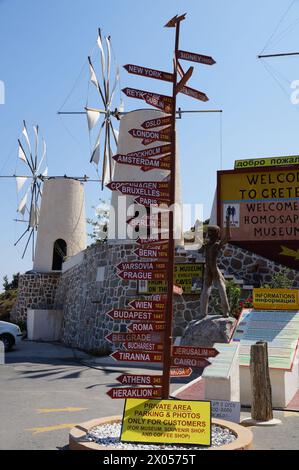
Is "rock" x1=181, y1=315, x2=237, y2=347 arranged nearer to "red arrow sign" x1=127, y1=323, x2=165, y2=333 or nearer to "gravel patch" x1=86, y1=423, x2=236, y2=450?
"gravel patch" x1=86, y1=423, x2=236, y2=450

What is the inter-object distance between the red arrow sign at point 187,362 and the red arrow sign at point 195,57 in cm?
355

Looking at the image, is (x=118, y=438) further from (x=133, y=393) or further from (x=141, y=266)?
(x=141, y=266)

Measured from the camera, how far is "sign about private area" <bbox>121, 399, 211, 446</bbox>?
5.14 meters

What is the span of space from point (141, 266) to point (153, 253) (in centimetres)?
23

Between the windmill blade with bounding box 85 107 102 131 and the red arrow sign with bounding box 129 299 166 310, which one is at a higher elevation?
the windmill blade with bounding box 85 107 102 131

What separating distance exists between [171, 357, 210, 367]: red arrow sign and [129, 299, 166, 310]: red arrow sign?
617 millimetres

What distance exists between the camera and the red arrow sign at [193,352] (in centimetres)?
551

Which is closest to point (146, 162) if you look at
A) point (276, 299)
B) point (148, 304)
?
point (148, 304)

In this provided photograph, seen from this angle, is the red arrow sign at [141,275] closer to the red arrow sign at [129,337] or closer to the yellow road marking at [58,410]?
the red arrow sign at [129,337]

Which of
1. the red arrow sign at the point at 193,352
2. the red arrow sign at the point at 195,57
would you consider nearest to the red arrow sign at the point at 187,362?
the red arrow sign at the point at 193,352

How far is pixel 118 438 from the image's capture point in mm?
5332

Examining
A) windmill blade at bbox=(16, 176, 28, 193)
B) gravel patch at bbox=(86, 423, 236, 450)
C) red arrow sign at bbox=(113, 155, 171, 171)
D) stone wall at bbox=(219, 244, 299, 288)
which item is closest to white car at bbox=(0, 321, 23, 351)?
stone wall at bbox=(219, 244, 299, 288)

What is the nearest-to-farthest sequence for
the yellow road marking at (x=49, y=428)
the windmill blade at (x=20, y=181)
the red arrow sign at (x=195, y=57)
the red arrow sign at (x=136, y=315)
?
1. the red arrow sign at (x=136, y=315)
2. the red arrow sign at (x=195, y=57)
3. the yellow road marking at (x=49, y=428)
4. the windmill blade at (x=20, y=181)
